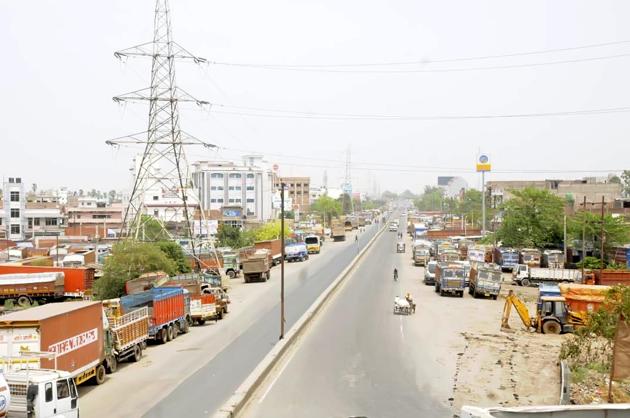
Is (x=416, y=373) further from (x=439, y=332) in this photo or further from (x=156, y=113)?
(x=156, y=113)

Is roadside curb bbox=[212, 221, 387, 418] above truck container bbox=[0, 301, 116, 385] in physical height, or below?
below

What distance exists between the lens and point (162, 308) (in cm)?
3203

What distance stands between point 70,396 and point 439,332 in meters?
21.6

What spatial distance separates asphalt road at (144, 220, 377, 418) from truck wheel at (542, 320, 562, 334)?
13.3m

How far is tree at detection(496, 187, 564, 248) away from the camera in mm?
78562

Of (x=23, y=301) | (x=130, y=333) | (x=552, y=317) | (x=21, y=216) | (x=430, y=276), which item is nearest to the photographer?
(x=130, y=333)

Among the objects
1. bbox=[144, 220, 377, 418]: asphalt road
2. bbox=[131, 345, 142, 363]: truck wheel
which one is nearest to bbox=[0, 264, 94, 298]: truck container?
bbox=[144, 220, 377, 418]: asphalt road

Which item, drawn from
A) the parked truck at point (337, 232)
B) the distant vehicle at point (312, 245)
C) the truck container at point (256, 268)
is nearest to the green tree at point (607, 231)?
the truck container at point (256, 268)

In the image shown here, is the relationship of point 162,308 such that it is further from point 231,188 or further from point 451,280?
point 231,188

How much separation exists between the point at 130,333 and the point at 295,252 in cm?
5660

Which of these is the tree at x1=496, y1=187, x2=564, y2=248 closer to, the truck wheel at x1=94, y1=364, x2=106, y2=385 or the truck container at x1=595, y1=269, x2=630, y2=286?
the truck container at x1=595, y1=269, x2=630, y2=286

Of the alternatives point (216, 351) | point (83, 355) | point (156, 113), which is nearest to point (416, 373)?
point (216, 351)

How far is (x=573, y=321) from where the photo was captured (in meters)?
35.7

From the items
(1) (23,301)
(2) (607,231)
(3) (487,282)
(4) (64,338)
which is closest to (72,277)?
(1) (23,301)
